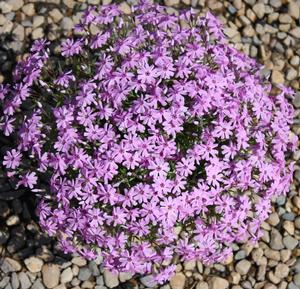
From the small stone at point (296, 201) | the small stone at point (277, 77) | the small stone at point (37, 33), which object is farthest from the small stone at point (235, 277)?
the small stone at point (37, 33)

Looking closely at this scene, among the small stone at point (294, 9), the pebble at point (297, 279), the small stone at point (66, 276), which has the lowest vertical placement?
the small stone at point (66, 276)

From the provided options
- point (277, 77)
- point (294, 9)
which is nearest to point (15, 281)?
point (277, 77)

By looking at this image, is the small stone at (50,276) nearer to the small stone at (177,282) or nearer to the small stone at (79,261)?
the small stone at (79,261)

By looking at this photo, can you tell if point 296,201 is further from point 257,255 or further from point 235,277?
point 235,277

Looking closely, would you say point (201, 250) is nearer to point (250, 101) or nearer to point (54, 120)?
point (250, 101)

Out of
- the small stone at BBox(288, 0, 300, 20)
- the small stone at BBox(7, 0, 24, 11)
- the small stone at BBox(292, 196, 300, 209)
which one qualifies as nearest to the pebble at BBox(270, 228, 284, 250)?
the small stone at BBox(292, 196, 300, 209)

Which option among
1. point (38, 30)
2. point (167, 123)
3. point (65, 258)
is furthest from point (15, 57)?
point (167, 123)

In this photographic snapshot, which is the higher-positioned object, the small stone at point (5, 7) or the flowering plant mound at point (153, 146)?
the flowering plant mound at point (153, 146)
